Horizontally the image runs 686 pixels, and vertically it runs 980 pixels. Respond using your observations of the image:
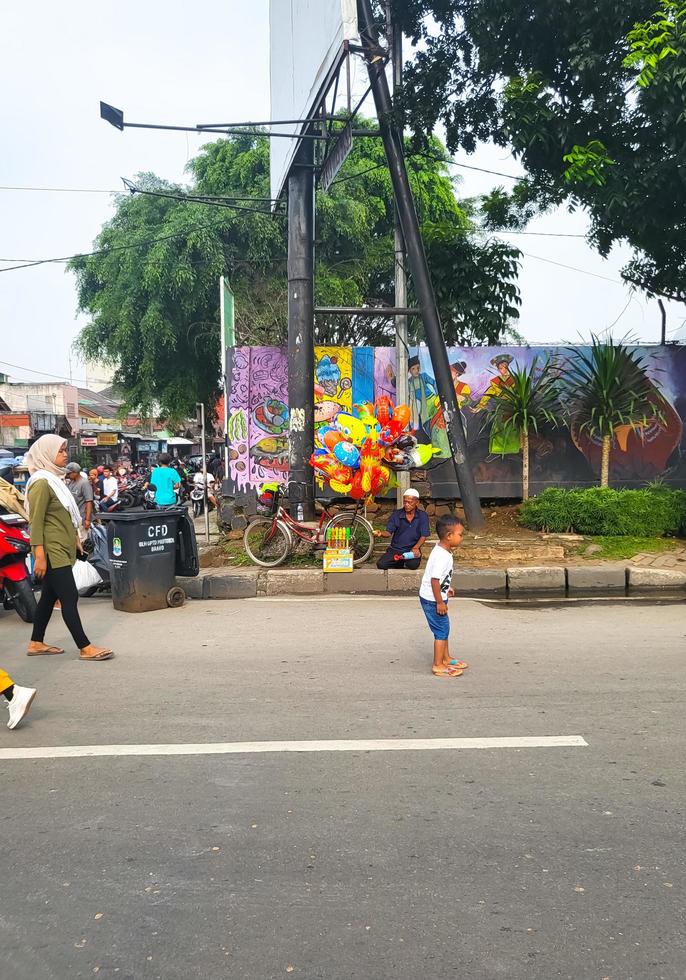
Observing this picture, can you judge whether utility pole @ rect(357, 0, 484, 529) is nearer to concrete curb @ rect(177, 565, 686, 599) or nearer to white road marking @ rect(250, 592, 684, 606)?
concrete curb @ rect(177, 565, 686, 599)

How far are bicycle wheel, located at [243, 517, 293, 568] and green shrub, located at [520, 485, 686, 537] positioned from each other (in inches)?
148

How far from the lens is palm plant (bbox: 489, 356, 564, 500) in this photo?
12.8m

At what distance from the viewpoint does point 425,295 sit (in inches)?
469

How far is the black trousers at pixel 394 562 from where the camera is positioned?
9.85 m

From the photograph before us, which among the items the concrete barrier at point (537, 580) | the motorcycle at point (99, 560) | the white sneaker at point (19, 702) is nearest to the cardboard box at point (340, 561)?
the concrete barrier at point (537, 580)

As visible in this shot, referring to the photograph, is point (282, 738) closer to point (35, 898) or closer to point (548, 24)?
point (35, 898)

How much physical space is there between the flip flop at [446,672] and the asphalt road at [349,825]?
8cm

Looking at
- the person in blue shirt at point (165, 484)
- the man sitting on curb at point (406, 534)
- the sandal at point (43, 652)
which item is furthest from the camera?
the person in blue shirt at point (165, 484)

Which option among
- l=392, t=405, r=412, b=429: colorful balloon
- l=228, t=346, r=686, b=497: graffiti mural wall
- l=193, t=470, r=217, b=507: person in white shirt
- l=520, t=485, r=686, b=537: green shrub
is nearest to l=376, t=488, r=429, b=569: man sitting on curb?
l=392, t=405, r=412, b=429: colorful balloon

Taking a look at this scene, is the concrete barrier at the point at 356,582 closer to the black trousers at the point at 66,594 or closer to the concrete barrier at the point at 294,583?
the concrete barrier at the point at 294,583

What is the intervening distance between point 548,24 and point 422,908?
11228 mm

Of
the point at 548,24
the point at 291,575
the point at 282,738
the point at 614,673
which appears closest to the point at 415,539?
the point at 291,575

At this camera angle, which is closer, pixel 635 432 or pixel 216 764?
pixel 216 764

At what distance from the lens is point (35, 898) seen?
3.05 m
